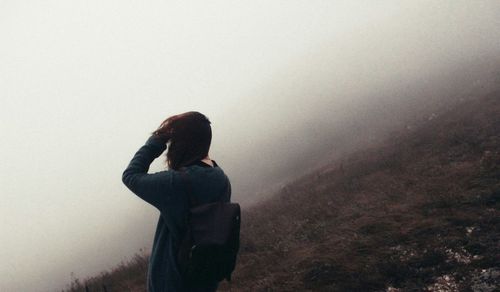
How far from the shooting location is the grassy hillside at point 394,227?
5918mm

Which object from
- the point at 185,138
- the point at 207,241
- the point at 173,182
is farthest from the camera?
the point at 185,138

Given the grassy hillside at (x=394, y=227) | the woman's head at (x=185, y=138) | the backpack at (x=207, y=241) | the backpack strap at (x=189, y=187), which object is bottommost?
the grassy hillside at (x=394, y=227)

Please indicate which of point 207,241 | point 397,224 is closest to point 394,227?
point 397,224

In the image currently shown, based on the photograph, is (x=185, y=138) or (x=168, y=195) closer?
(x=168, y=195)

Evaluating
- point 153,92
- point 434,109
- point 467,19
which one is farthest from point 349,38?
point 153,92

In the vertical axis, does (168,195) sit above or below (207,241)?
above

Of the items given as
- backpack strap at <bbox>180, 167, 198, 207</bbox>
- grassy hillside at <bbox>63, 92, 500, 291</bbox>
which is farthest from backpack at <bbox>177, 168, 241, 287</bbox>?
grassy hillside at <bbox>63, 92, 500, 291</bbox>

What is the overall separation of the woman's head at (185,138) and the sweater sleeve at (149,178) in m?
0.11

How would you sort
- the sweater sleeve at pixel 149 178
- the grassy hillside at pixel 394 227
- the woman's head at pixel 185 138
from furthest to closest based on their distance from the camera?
the grassy hillside at pixel 394 227
the woman's head at pixel 185 138
the sweater sleeve at pixel 149 178

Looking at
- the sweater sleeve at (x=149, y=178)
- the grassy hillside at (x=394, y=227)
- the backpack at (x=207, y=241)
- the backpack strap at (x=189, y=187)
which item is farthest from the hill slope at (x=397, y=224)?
the sweater sleeve at (x=149, y=178)

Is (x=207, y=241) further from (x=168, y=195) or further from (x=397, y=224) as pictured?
(x=397, y=224)

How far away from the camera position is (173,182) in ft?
8.68

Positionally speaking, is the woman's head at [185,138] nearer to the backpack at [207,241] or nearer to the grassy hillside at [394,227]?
the backpack at [207,241]

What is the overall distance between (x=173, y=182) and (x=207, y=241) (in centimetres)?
42
